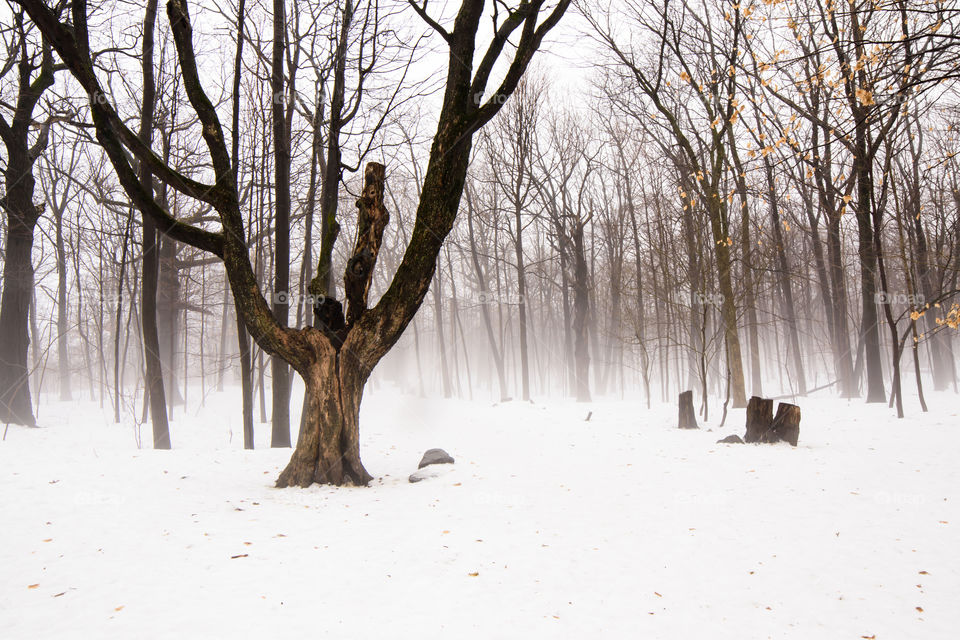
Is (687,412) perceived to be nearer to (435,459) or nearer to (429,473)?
(435,459)

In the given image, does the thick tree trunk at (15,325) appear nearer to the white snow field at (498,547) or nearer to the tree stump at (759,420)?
the white snow field at (498,547)

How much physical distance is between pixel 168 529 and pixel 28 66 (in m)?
11.0

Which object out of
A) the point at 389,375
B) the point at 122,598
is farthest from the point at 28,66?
the point at 389,375

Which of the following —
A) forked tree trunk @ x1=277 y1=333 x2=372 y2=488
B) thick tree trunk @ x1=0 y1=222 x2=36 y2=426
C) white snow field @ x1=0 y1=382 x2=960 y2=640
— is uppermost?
thick tree trunk @ x1=0 y1=222 x2=36 y2=426

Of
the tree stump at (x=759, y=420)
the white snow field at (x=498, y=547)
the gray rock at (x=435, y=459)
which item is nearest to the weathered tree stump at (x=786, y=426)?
the tree stump at (x=759, y=420)

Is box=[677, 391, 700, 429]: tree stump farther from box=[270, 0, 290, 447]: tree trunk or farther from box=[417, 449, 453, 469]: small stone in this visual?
box=[270, 0, 290, 447]: tree trunk

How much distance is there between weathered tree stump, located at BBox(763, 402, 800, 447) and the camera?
7.35 metres

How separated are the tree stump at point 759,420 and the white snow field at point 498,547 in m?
0.58

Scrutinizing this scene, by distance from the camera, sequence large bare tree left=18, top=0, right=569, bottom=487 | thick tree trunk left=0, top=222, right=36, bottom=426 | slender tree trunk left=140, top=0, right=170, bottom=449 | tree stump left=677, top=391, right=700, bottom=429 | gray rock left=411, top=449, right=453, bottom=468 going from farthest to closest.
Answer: thick tree trunk left=0, top=222, right=36, bottom=426
tree stump left=677, top=391, right=700, bottom=429
slender tree trunk left=140, top=0, right=170, bottom=449
gray rock left=411, top=449, right=453, bottom=468
large bare tree left=18, top=0, right=569, bottom=487

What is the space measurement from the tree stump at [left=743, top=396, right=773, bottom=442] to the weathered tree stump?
8cm

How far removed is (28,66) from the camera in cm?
1016

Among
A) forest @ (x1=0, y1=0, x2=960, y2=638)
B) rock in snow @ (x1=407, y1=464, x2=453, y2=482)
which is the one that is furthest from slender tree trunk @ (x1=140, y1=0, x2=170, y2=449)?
rock in snow @ (x1=407, y1=464, x2=453, y2=482)

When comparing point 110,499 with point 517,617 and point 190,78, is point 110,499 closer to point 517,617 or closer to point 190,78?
point 517,617

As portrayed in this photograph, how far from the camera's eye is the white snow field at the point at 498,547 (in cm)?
294
